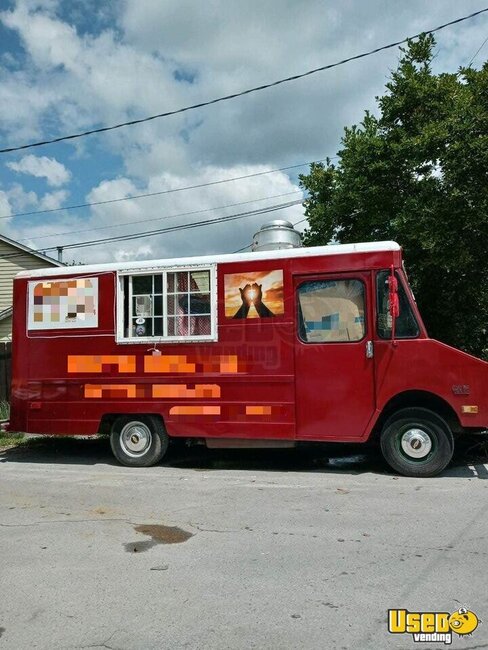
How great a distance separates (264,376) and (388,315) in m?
1.78

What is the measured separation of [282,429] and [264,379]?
69 cm

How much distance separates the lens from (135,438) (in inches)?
327

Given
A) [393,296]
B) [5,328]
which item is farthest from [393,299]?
[5,328]

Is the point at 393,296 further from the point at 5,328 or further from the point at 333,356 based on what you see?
the point at 5,328

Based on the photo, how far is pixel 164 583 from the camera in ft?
13.4

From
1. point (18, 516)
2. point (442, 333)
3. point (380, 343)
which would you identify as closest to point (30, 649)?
point (18, 516)

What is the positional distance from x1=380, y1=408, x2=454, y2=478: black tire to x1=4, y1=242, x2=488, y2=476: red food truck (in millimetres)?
13

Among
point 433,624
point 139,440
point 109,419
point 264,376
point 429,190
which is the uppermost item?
point 429,190

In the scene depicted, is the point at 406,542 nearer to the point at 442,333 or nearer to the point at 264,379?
the point at 264,379

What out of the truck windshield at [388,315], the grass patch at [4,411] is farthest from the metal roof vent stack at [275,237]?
the grass patch at [4,411]

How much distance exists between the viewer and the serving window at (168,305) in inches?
311

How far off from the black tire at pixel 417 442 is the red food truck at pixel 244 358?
1 centimetres

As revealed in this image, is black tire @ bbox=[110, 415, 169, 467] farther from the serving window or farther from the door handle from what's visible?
the door handle

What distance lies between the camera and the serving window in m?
7.91
